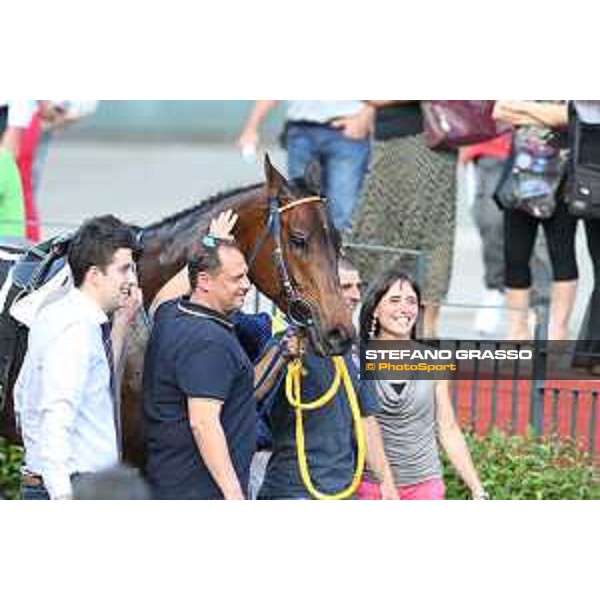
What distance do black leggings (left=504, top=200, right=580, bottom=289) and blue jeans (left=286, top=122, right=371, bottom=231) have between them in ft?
2.27

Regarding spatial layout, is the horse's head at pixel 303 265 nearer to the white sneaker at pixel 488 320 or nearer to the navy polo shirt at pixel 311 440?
the navy polo shirt at pixel 311 440

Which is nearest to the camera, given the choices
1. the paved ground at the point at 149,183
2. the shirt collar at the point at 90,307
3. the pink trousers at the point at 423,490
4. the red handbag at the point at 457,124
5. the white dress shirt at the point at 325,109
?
the shirt collar at the point at 90,307

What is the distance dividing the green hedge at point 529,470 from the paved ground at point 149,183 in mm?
2072

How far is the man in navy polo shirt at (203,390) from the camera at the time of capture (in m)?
7.98

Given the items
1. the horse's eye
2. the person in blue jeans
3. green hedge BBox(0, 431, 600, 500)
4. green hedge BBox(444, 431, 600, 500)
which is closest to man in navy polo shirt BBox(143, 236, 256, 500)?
the horse's eye

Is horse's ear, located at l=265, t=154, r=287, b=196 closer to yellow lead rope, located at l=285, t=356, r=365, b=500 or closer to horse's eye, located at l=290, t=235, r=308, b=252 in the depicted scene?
horse's eye, located at l=290, t=235, r=308, b=252

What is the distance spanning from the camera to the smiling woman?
882cm

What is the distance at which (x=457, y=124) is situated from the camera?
10.7 meters

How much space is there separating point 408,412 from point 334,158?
2816mm

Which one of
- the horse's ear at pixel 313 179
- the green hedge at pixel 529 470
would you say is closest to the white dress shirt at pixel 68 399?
the horse's ear at pixel 313 179

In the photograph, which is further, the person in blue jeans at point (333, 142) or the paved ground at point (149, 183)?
the paved ground at point (149, 183)

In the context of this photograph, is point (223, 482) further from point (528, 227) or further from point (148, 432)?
point (528, 227)

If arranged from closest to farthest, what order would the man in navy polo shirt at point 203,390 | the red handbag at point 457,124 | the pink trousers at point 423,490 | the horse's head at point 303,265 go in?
the man in navy polo shirt at point 203,390 → the horse's head at point 303,265 → the pink trousers at point 423,490 → the red handbag at point 457,124
